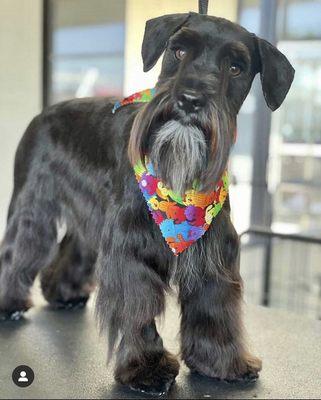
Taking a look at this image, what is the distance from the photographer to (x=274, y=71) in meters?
1.25

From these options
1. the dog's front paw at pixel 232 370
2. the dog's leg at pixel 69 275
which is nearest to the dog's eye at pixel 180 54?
the dog's front paw at pixel 232 370

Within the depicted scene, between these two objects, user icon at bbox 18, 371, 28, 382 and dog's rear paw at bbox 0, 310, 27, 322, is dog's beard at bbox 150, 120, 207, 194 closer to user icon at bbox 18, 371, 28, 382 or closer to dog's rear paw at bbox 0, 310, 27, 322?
user icon at bbox 18, 371, 28, 382

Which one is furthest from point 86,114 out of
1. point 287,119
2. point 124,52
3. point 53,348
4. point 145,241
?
point 287,119

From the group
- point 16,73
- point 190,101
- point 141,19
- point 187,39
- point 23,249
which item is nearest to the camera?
point 190,101

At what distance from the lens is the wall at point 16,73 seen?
2.50 m

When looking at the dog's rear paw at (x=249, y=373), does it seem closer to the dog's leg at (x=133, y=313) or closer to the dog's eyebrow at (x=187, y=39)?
the dog's leg at (x=133, y=313)

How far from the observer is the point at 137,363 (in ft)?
4.30

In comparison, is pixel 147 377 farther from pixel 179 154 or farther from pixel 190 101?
pixel 190 101

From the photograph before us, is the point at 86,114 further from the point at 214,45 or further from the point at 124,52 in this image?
the point at 124,52

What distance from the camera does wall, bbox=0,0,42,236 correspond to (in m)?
2.50

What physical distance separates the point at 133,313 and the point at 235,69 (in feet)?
1.88

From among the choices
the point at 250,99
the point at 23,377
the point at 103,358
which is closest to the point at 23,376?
the point at 23,377

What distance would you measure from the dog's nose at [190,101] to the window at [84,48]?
1755 mm

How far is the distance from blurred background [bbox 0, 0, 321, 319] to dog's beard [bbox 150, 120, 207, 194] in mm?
1218
